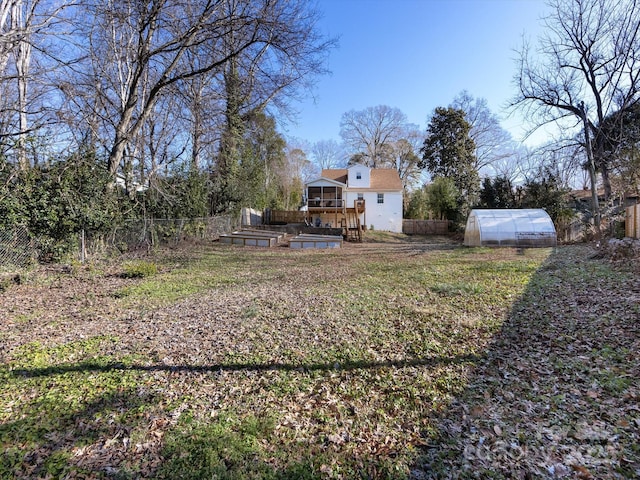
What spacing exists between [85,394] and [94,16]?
9385 mm

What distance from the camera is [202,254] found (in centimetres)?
1121

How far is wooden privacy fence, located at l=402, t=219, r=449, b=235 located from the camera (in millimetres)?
23616

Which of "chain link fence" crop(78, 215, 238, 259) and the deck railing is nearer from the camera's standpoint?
"chain link fence" crop(78, 215, 238, 259)

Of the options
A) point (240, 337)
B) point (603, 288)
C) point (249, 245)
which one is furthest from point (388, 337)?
point (249, 245)

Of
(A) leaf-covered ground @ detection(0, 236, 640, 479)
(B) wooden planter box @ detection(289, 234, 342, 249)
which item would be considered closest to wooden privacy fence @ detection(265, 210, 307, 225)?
(B) wooden planter box @ detection(289, 234, 342, 249)

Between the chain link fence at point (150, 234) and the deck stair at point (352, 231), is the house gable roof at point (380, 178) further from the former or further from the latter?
the chain link fence at point (150, 234)

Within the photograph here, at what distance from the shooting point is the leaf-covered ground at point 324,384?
2.09 meters

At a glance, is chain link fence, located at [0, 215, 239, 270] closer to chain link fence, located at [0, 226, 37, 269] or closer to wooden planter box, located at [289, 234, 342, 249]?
chain link fence, located at [0, 226, 37, 269]

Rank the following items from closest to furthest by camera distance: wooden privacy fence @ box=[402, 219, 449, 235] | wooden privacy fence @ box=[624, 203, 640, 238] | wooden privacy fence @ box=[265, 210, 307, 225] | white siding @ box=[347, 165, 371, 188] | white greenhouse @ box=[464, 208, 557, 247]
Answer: wooden privacy fence @ box=[624, 203, 640, 238] < white greenhouse @ box=[464, 208, 557, 247] < wooden privacy fence @ box=[402, 219, 449, 235] < white siding @ box=[347, 165, 371, 188] < wooden privacy fence @ box=[265, 210, 307, 225]

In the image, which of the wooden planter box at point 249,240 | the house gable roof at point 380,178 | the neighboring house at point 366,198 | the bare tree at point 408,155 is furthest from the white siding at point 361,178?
the wooden planter box at point 249,240

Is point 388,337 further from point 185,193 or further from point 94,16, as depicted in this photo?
point 185,193

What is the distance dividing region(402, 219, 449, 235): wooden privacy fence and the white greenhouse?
30.3ft

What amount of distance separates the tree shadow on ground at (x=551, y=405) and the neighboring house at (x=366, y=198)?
62.6ft

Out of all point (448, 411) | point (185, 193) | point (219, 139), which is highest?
point (219, 139)
